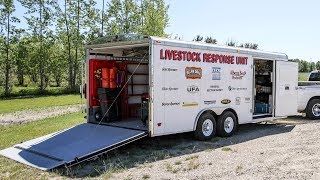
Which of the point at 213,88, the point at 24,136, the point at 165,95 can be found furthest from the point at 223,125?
the point at 24,136

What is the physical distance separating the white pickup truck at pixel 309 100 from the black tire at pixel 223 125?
5.11 meters

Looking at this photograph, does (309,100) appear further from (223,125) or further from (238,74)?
(223,125)

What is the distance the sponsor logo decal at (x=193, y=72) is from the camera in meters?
9.83

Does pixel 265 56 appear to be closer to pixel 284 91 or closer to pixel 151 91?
pixel 284 91

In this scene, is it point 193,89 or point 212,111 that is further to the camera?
point 212,111

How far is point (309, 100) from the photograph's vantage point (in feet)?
50.0

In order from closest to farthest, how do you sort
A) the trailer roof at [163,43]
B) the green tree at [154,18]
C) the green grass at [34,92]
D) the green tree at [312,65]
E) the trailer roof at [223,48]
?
the trailer roof at [163,43] < the trailer roof at [223,48] < the green grass at [34,92] < the green tree at [154,18] < the green tree at [312,65]

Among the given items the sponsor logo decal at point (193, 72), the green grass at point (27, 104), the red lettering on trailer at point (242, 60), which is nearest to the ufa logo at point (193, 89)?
the sponsor logo decal at point (193, 72)

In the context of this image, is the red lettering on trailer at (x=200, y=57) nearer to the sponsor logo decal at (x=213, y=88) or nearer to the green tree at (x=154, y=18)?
the sponsor logo decal at (x=213, y=88)

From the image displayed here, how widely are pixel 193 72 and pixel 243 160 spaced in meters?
2.89

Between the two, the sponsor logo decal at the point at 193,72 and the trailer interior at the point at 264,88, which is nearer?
the sponsor logo decal at the point at 193,72

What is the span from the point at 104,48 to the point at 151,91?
7.91 feet

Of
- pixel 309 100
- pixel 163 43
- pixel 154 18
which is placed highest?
pixel 154 18

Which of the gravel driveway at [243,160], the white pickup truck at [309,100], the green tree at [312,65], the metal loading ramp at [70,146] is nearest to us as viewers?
the gravel driveway at [243,160]
